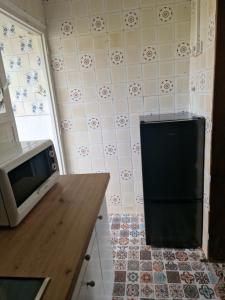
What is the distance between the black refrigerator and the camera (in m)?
1.66

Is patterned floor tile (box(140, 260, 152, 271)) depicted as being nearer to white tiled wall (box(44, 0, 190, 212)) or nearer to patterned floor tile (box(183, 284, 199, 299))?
patterned floor tile (box(183, 284, 199, 299))

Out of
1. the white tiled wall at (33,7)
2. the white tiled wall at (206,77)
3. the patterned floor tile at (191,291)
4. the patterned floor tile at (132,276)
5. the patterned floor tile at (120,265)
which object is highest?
the white tiled wall at (33,7)

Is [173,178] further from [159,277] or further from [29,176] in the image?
[29,176]

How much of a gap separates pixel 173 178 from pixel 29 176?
113 cm

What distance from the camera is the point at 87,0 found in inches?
76.6

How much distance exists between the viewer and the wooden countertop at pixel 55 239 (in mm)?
686

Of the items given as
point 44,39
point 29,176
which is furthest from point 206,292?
point 44,39

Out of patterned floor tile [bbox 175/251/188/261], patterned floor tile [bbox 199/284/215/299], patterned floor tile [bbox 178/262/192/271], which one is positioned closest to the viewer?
patterned floor tile [bbox 199/284/215/299]

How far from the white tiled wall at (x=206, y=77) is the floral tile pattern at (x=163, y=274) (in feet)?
0.61

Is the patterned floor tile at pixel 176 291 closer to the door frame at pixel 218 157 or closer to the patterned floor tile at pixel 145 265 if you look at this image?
the patterned floor tile at pixel 145 265

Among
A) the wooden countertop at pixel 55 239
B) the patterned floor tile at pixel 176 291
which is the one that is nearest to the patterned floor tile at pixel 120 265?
the patterned floor tile at pixel 176 291

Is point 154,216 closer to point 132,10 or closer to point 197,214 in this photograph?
point 197,214

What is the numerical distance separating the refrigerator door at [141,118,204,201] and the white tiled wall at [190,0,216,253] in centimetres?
8

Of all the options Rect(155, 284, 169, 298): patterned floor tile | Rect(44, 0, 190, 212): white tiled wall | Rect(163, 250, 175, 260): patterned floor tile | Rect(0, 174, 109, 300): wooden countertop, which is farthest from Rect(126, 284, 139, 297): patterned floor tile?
Rect(44, 0, 190, 212): white tiled wall
